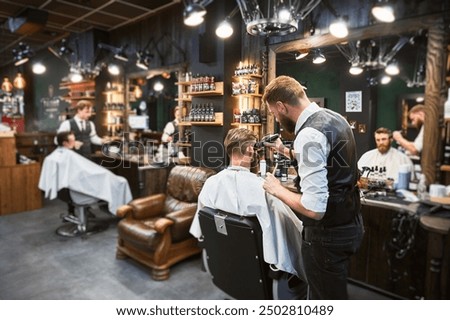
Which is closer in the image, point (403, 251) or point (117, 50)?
point (403, 251)

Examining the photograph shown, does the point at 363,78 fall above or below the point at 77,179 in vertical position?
→ above

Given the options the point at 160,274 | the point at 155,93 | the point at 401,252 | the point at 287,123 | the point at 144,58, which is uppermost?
the point at 144,58

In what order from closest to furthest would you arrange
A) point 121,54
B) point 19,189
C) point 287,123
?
point 287,123 < point 19,189 < point 121,54

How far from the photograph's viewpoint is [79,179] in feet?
11.9

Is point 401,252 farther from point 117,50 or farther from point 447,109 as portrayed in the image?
point 117,50

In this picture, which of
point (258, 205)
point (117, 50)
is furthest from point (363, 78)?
point (117, 50)

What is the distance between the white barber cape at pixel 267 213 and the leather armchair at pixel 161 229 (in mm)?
766

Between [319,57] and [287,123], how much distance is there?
0.32 meters

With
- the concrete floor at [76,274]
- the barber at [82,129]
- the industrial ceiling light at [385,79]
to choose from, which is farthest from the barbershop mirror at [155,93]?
the industrial ceiling light at [385,79]

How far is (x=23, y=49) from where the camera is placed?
3.29 meters

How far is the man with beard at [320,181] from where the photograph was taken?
3.81 ft

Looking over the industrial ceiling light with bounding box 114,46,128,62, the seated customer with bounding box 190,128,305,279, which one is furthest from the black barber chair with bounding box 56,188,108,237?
the seated customer with bounding box 190,128,305,279

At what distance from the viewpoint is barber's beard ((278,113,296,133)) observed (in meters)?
1.23

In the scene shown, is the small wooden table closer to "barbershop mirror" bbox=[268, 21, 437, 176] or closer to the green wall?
"barbershop mirror" bbox=[268, 21, 437, 176]
